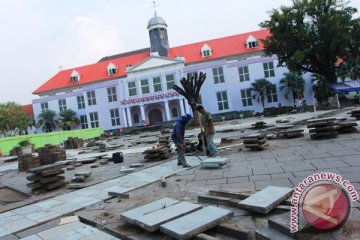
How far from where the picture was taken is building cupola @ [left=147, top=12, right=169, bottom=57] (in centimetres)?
4997

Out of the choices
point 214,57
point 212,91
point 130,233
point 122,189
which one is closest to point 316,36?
point 212,91

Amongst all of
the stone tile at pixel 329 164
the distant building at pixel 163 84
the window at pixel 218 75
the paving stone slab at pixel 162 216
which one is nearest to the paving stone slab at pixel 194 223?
the paving stone slab at pixel 162 216

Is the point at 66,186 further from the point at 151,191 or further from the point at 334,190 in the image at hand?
the point at 334,190

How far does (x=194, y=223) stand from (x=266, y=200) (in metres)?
1.09

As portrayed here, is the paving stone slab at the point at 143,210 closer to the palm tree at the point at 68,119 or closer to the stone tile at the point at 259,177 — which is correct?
the stone tile at the point at 259,177

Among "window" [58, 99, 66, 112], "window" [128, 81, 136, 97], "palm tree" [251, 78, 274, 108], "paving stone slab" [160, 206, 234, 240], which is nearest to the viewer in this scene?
"paving stone slab" [160, 206, 234, 240]

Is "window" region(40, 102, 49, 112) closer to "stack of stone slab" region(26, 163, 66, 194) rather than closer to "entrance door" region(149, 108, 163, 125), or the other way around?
"entrance door" region(149, 108, 163, 125)

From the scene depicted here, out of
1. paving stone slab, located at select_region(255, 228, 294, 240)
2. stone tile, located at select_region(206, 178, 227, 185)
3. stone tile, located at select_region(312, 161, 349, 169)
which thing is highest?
stone tile, located at select_region(312, 161, 349, 169)

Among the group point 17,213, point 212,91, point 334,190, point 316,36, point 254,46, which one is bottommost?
point 17,213

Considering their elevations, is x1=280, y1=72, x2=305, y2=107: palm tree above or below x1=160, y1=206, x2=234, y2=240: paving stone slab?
above

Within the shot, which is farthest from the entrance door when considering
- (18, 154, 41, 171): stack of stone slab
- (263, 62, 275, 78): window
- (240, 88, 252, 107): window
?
(18, 154, 41, 171): stack of stone slab

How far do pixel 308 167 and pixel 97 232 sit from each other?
458cm

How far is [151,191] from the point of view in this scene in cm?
686

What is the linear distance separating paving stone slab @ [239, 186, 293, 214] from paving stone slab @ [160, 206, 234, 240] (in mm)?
288
